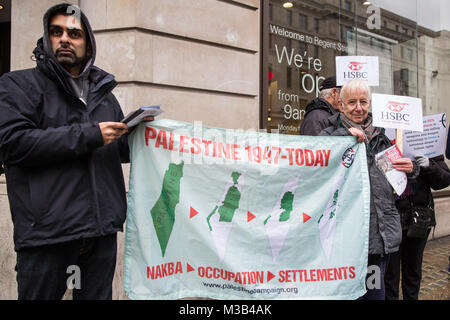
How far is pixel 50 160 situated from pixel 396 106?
253 cm

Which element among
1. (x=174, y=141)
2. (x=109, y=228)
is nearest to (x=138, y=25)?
(x=174, y=141)

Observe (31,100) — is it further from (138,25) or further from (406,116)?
(406,116)

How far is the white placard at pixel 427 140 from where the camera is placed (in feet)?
10.8

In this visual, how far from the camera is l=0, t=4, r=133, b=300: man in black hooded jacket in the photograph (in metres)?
2.08

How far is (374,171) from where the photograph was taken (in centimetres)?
303

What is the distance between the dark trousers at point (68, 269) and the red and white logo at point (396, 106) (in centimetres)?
227

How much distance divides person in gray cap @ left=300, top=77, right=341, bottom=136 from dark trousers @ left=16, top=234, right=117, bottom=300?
2.04m

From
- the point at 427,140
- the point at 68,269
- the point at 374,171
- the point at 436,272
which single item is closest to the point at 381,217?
the point at 374,171

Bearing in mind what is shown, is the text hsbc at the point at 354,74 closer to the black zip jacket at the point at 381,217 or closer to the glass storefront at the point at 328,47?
the black zip jacket at the point at 381,217

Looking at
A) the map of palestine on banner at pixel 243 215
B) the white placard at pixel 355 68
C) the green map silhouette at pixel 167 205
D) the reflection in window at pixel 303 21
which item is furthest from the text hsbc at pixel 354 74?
the reflection in window at pixel 303 21

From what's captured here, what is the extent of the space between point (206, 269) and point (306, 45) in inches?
183

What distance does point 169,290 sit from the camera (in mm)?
2793

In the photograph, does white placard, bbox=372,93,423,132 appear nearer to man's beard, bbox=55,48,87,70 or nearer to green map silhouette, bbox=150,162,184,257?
green map silhouette, bbox=150,162,184,257

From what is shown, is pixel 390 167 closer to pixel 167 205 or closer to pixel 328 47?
pixel 167 205
